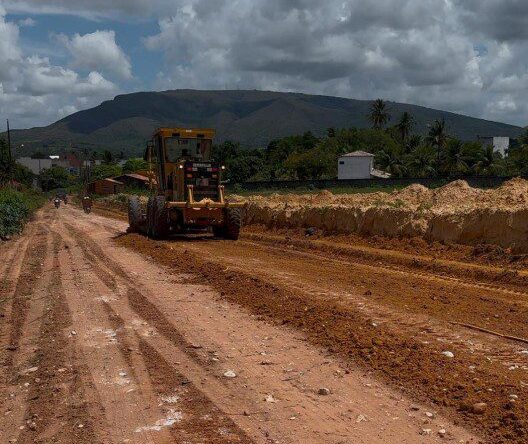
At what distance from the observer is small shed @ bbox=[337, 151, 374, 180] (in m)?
78.2

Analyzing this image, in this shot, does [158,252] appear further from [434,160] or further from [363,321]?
[434,160]

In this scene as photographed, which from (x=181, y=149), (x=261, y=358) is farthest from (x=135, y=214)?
(x=261, y=358)

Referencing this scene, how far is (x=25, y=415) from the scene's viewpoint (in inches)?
213

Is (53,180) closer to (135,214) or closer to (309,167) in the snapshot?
(309,167)

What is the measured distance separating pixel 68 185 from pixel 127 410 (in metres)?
137

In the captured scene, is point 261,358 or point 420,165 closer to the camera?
point 261,358

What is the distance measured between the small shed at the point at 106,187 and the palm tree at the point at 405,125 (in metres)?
52.4

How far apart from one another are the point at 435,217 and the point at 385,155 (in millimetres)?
68242

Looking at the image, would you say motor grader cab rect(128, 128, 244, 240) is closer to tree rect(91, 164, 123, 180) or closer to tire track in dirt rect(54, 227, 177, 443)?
tire track in dirt rect(54, 227, 177, 443)

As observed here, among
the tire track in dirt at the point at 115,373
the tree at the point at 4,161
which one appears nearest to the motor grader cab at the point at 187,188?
the tire track in dirt at the point at 115,373

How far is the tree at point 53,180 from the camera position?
134 metres

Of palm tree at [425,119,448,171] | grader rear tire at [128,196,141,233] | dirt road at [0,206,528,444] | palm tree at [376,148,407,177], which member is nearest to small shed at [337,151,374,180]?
palm tree at [376,148,407,177]

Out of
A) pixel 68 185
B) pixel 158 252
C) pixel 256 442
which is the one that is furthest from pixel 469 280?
pixel 68 185

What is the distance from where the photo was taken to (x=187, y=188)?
18.9m
